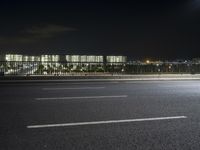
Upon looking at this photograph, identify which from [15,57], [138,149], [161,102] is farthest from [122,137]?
[15,57]

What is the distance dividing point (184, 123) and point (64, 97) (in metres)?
5.53

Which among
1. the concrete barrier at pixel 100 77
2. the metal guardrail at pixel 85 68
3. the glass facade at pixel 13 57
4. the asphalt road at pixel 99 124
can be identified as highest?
the glass facade at pixel 13 57

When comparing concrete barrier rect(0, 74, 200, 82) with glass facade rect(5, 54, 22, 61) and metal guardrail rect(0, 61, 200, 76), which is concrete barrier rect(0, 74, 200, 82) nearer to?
metal guardrail rect(0, 61, 200, 76)

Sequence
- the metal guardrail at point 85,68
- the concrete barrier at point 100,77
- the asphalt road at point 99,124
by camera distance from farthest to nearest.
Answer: the metal guardrail at point 85,68 < the concrete barrier at point 100,77 < the asphalt road at point 99,124

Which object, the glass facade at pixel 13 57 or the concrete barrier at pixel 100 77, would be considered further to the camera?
the glass facade at pixel 13 57

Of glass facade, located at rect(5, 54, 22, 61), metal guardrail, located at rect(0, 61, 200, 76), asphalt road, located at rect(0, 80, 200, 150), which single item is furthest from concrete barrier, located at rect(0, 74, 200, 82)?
asphalt road, located at rect(0, 80, 200, 150)

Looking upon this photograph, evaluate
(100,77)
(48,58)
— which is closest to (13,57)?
(48,58)

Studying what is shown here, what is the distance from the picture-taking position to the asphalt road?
19.4ft

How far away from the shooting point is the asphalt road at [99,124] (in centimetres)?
593

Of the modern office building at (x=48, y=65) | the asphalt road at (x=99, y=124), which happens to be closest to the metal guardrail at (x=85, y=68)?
the modern office building at (x=48, y=65)

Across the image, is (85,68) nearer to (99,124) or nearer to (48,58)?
(48,58)

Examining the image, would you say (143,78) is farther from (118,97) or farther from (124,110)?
(124,110)

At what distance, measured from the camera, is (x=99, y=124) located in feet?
24.5

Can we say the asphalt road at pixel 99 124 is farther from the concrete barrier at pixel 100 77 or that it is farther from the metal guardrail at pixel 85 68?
the metal guardrail at pixel 85 68
